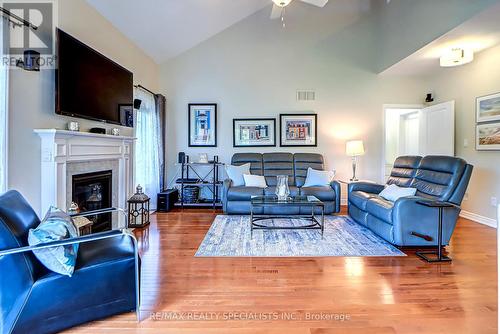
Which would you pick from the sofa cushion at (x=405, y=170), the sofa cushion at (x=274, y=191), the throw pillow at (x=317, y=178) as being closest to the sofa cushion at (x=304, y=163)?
the throw pillow at (x=317, y=178)

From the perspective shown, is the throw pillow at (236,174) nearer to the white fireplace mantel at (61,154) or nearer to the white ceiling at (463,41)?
the white fireplace mantel at (61,154)

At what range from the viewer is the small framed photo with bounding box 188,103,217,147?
18.3 ft

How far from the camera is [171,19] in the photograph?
4.30m

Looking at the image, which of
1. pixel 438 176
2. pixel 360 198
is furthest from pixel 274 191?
pixel 438 176

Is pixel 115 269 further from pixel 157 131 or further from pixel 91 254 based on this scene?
pixel 157 131

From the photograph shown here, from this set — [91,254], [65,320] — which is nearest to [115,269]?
[91,254]

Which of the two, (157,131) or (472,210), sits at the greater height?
(157,131)

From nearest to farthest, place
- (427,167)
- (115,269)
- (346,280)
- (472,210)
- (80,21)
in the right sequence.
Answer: (115,269) → (346,280) → (80,21) → (427,167) → (472,210)

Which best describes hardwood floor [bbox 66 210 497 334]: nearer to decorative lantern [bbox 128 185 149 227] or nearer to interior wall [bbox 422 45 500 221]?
decorative lantern [bbox 128 185 149 227]

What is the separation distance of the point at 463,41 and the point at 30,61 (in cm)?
512

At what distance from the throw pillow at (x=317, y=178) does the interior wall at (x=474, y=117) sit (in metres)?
2.22

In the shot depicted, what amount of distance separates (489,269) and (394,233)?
0.83 metres

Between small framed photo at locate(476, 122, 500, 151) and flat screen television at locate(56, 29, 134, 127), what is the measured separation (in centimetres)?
528

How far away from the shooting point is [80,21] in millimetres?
3047
